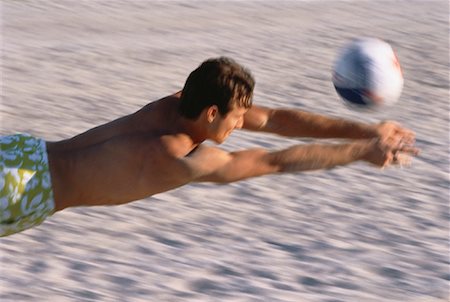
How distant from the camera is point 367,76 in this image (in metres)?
5.21

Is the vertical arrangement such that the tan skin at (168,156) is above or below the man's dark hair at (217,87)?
below

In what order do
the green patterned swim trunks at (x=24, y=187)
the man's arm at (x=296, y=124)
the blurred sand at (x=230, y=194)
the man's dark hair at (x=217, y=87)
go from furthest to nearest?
the blurred sand at (x=230, y=194) < the man's arm at (x=296, y=124) < the green patterned swim trunks at (x=24, y=187) < the man's dark hair at (x=217, y=87)

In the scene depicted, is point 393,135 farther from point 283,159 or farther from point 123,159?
point 123,159

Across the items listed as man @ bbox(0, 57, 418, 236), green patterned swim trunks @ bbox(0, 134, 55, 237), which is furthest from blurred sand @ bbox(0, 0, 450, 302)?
man @ bbox(0, 57, 418, 236)

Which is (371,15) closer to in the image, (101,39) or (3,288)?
(101,39)

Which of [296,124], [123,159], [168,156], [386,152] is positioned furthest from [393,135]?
[123,159]

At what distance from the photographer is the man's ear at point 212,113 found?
439cm

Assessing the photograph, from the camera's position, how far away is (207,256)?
5.81 metres

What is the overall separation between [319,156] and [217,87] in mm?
553

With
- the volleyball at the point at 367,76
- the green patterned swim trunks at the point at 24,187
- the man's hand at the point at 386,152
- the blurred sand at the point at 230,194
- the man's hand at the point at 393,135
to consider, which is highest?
the volleyball at the point at 367,76

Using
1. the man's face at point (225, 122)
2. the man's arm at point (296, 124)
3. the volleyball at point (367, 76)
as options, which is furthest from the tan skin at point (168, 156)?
the volleyball at point (367, 76)

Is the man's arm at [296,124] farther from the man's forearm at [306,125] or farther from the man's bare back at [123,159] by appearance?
the man's bare back at [123,159]

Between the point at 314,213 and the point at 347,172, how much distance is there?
0.83 m

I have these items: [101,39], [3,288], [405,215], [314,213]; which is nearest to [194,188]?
[314,213]
